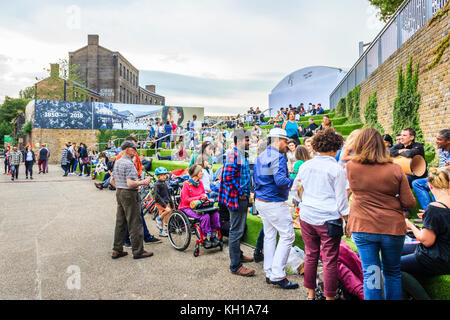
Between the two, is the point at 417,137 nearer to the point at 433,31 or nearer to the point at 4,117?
the point at 433,31

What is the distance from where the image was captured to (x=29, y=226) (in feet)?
22.5

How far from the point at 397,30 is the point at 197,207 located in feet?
29.2

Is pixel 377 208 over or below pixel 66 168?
over

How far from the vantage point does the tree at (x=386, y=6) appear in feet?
55.3

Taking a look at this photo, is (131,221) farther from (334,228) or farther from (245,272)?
(334,228)

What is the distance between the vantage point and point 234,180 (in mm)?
4117

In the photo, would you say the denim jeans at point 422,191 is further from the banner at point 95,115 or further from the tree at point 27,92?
the tree at point 27,92

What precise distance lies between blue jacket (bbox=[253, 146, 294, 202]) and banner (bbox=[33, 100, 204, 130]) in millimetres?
26860

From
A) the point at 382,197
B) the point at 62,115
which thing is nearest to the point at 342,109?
the point at 382,197

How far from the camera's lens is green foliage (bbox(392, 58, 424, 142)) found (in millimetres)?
7641

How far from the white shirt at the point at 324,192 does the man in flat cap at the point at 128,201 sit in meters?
2.74

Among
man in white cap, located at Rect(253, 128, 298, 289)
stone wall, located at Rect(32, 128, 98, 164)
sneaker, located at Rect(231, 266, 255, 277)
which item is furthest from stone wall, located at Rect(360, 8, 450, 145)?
stone wall, located at Rect(32, 128, 98, 164)

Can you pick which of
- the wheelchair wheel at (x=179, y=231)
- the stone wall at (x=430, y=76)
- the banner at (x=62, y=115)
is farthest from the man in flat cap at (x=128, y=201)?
the banner at (x=62, y=115)
